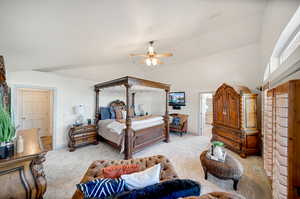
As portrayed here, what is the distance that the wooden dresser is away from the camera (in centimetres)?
128

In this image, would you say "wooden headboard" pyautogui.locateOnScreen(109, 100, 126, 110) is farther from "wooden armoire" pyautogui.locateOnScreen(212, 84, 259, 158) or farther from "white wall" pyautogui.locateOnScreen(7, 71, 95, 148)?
"wooden armoire" pyautogui.locateOnScreen(212, 84, 259, 158)

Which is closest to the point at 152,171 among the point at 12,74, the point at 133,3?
the point at 133,3

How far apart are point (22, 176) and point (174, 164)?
2782mm

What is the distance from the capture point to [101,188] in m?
1.04

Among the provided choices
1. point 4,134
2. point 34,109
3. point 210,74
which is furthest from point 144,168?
point 34,109

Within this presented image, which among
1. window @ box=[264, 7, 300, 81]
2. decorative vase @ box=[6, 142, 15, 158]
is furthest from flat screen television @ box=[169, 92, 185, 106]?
decorative vase @ box=[6, 142, 15, 158]

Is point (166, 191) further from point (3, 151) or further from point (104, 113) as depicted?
point (104, 113)

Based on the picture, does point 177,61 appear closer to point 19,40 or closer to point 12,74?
point 19,40

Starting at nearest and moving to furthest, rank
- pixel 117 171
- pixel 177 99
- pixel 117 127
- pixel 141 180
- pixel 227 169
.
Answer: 1. pixel 141 180
2. pixel 117 171
3. pixel 227 169
4. pixel 117 127
5. pixel 177 99

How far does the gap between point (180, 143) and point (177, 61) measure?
3.78 metres

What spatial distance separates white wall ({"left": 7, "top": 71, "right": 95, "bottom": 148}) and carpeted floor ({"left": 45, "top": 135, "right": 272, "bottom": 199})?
79 cm

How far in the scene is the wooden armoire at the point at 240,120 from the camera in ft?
11.0

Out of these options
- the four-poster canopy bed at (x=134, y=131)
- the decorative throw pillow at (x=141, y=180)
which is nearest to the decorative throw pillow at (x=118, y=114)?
the four-poster canopy bed at (x=134, y=131)

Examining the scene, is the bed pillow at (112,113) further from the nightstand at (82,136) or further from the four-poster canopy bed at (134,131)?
the nightstand at (82,136)
